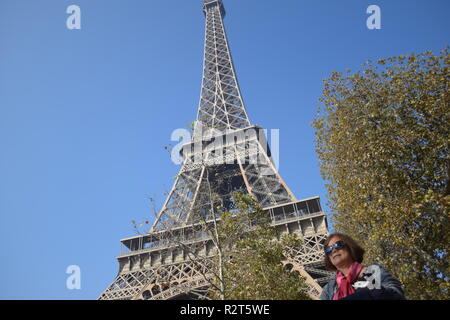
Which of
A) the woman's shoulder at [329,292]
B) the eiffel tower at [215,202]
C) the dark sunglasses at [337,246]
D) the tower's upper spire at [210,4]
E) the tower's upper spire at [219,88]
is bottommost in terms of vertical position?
the woman's shoulder at [329,292]

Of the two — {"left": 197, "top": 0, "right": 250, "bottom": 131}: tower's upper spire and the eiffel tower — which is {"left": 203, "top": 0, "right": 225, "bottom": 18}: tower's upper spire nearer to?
{"left": 197, "top": 0, "right": 250, "bottom": 131}: tower's upper spire

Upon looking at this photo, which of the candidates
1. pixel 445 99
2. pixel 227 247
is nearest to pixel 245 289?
pixel 227 247

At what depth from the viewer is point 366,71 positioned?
12516 millimetres

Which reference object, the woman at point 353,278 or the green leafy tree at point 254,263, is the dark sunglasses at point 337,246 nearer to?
the woman at point 353,278

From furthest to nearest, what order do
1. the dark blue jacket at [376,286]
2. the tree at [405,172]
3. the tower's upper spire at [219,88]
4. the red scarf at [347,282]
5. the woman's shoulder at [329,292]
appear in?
the tower's upper spire at [219,88] → the tree at [405,172] → the woman's shoulder at [329,292] → the red scarf at [347,282] → the dark blue jacket at [376,286]

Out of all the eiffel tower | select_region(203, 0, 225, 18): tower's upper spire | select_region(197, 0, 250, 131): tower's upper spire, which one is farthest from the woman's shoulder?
select_region(203, 0, 225, 18): tower's upper spire

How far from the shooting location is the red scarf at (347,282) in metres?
3.45

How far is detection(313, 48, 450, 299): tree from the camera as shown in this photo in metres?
9.55

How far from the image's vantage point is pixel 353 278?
3525mm

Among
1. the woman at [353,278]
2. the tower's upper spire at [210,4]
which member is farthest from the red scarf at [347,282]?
the tower's upper spire at [210,4]

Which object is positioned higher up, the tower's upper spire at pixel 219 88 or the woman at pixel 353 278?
the tower's upper spire at pixel 219 88

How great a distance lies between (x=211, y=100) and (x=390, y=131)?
43.9 meters
